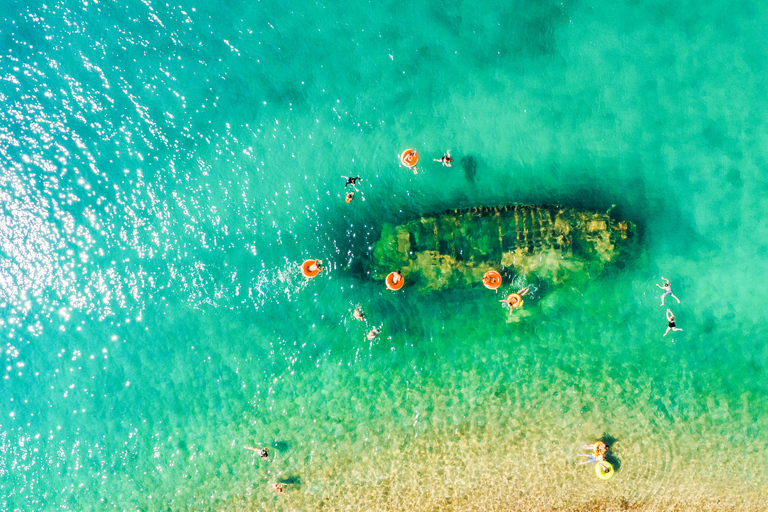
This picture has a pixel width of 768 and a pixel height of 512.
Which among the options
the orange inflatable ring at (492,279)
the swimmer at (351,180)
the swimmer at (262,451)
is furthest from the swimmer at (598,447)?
the swimmer at (351,180)

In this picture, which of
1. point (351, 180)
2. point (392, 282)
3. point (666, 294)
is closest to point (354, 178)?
point (351, 180)

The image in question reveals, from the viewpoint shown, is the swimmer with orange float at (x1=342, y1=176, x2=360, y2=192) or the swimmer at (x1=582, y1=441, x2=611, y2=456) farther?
the swimmer at (x1=582, y1=441, x2=611, y2=456)

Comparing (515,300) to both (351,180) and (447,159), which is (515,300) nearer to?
(447,159)

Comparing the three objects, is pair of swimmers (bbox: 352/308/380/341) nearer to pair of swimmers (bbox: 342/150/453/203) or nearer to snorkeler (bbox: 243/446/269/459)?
pair of swimmers (bbox: 342/150/453/203)

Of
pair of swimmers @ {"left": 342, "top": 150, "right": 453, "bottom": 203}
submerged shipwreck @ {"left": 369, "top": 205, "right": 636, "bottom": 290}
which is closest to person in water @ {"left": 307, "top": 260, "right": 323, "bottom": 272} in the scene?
submerged shipwreck @ {"left": 369, "top": 205, "right": 636, "bottom": 290}

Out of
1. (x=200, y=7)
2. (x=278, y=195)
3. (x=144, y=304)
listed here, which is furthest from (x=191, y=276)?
(x=200, y=7)

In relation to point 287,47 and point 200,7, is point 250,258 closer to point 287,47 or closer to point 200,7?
point 287,47
